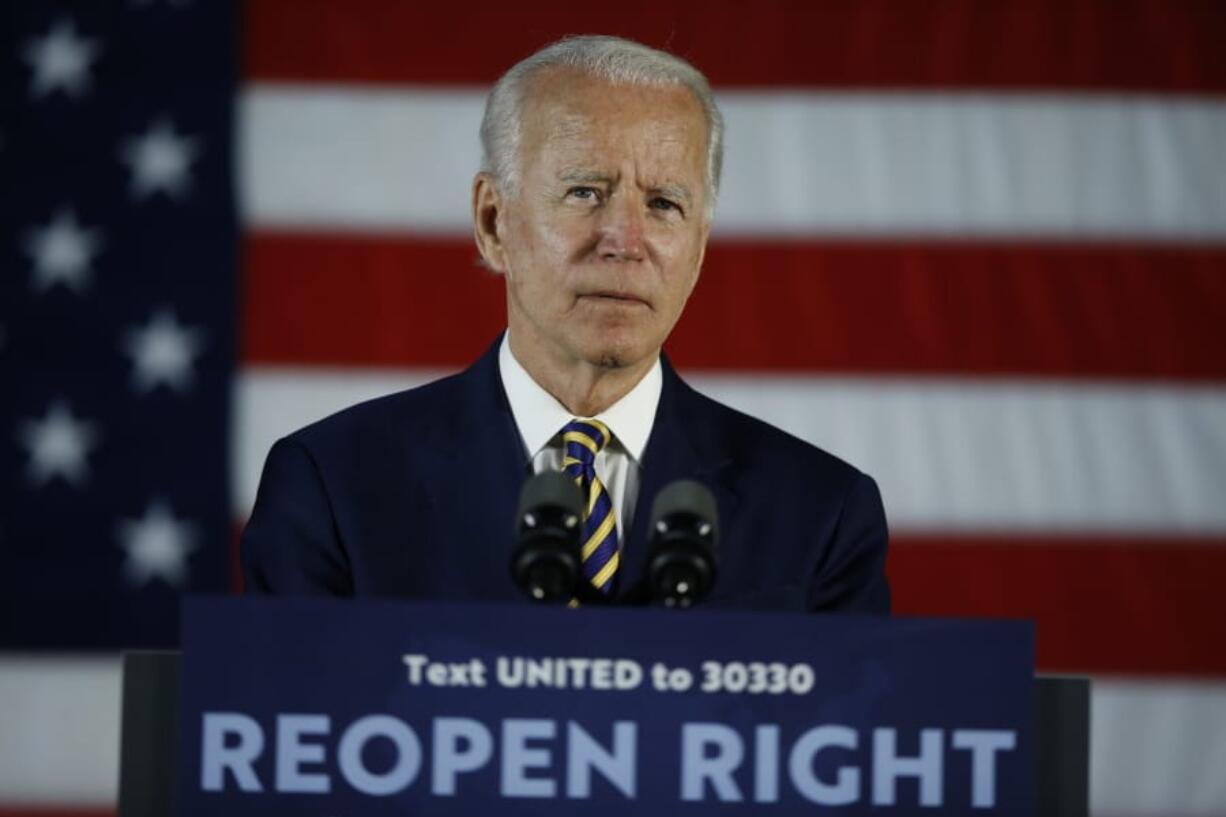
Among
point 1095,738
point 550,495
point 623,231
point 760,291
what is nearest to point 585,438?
point 623,231

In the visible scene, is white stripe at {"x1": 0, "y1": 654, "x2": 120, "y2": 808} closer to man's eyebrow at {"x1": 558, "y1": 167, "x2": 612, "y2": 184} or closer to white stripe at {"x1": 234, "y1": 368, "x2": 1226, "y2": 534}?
white stripe at {"x1": 234, "y1": 368, "x2": 1226, "y2": 534}

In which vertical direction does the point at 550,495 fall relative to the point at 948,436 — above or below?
below

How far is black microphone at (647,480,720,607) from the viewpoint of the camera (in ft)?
4.00

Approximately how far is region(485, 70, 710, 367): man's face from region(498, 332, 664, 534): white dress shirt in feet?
0.19

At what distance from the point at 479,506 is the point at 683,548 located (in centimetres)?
61

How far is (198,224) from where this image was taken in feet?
10.8

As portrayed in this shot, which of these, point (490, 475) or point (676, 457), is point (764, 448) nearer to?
point (676, 457)

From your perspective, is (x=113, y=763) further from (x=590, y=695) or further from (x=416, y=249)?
(x=590, y=695)

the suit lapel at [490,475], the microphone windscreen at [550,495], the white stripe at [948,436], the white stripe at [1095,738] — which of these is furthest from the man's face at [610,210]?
the white stripe at [1095,738]

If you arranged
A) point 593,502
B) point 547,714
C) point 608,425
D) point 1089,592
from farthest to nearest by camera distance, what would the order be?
point 1089,592 → point 608,425 → point 593,502 → point 547,714

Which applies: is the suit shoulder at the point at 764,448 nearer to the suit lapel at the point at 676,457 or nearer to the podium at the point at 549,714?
the suit lapel at the point at 676,457

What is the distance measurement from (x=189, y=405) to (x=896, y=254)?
1405 mm

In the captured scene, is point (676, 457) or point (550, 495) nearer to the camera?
point (550, 495)

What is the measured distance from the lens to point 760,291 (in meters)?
3.32
